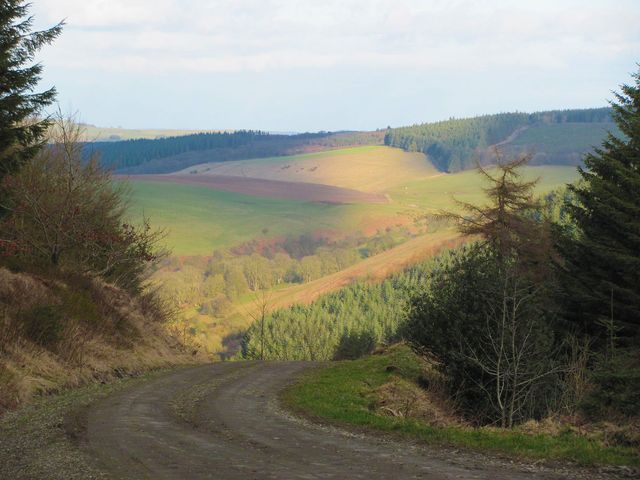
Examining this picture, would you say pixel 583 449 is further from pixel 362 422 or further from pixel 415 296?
pixel 415 296

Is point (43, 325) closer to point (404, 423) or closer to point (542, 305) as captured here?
point (404, 423)

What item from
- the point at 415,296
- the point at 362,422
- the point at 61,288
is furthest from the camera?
the point at 61,288

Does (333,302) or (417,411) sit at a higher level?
(417,411)

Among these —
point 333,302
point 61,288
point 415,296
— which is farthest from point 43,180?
point 333,302

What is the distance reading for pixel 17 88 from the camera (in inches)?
1008

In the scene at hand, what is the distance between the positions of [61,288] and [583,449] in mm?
22612

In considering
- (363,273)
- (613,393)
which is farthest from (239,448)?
(363,273)

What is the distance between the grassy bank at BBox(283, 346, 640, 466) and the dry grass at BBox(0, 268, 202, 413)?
6814 millimetres

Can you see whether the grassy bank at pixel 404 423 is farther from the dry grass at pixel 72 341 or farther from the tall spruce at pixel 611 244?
the tall spruce at pixel 611 244

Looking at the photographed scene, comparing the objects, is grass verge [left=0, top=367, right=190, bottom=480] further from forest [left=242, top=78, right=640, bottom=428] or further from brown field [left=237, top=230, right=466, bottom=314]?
brown field [left=237, top=230, right=466, bottom=314]

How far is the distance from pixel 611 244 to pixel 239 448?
22323mm

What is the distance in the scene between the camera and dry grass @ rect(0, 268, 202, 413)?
70.0 feet

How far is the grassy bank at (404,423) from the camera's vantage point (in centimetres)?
1241

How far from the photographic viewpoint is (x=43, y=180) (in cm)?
3591
